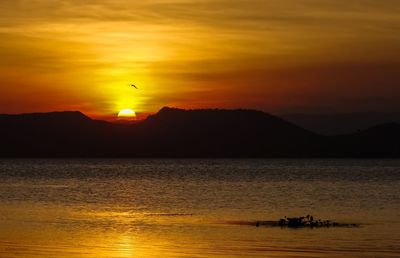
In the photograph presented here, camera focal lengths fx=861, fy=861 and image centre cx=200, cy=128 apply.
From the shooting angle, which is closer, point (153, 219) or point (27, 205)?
point (153, 219)

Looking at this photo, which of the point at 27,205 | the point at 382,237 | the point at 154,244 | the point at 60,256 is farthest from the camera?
the point at 27,205

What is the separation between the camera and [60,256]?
119 ft

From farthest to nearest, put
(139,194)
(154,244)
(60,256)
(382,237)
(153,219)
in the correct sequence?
(139,194) < (153,219) < (382,237) < (154,244) < (60,256)

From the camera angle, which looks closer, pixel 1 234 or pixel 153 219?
pixel 1 234

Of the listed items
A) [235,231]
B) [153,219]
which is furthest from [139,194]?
[235,231]

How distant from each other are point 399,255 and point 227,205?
3198 centimetres

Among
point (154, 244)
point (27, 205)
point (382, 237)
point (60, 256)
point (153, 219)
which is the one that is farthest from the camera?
point (27, 205)

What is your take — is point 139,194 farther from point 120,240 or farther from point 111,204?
point 120,240

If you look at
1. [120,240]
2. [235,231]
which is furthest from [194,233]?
[120,240]

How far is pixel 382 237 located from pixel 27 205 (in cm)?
3193

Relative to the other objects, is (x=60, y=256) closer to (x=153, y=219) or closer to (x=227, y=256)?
(x=227, y=256)

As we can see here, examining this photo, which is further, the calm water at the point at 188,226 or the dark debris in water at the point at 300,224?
the dark debris in water at the point at 300,224

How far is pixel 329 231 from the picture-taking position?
46625 mm

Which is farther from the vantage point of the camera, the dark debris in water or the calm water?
the dark debris in water
